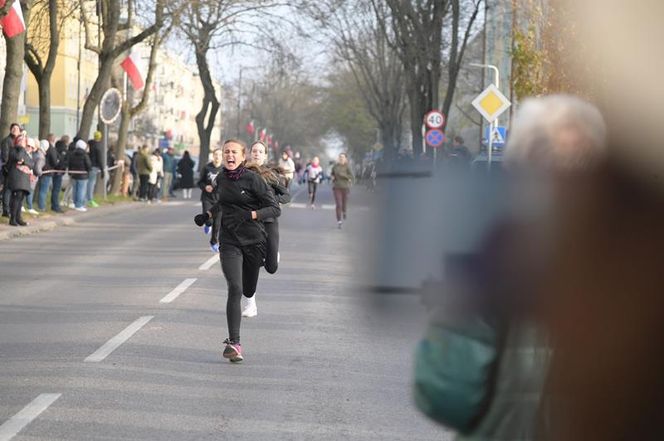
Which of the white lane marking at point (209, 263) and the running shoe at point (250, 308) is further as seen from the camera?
the white lane marking at point (209, 263)

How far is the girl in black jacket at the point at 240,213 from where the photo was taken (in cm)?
1041

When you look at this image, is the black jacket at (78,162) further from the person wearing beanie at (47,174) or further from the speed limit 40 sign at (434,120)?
the speed limit 40 sign at (434,120)

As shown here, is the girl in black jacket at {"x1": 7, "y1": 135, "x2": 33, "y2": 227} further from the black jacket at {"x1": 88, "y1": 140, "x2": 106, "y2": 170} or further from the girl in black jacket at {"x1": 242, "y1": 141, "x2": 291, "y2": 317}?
the girl in black jacket at {"x1": 242, "y1": 141, "x2": 291, "y2": 317}

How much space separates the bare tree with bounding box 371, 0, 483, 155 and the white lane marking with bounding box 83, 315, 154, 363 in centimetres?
3020

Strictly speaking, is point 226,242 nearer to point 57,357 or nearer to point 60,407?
point 57,357

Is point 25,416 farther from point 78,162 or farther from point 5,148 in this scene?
point 78,162

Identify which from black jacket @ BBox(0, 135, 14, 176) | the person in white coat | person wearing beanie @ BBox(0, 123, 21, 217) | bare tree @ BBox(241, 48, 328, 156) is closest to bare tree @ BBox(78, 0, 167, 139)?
the person in white coat

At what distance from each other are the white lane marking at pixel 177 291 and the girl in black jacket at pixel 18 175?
10.1 metres

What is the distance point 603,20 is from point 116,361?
8.02m

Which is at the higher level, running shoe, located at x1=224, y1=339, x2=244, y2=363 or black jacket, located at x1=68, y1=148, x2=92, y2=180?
black jacket, located at x1=68, y1=148, x2=92, y2=180

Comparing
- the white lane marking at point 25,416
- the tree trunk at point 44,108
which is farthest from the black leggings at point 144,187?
the white lane marking at point 25,416

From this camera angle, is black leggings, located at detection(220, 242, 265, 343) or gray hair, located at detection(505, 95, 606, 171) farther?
black leggings, located at detection(220, 242, 265, 343)

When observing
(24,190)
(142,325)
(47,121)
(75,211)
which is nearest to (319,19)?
(47,121)

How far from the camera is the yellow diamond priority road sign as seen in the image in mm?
30250
